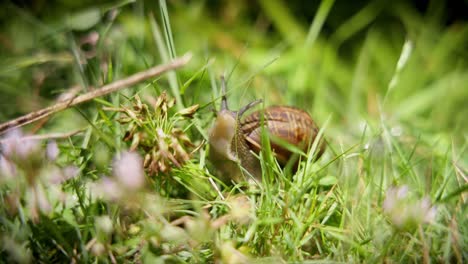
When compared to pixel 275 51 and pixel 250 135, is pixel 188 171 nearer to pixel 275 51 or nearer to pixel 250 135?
pixel 250 135

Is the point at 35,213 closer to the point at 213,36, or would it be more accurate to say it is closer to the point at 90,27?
the point at 90,27

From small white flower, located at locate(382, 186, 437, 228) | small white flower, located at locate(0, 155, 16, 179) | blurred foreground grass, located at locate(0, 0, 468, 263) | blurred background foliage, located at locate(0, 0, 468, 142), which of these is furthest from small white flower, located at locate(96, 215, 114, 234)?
small white flower, located at locate(382, 186, 437, 228)

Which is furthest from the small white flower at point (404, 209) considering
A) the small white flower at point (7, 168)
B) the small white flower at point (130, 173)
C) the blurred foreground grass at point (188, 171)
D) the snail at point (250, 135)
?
the small white flower at point (7, 168)

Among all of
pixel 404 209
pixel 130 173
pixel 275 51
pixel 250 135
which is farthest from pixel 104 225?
pixel 275 51

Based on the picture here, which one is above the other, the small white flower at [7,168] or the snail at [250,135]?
the small white flower at [7,168]

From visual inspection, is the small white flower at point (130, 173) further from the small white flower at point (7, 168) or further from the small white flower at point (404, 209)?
the small white flower at point (404, 209)

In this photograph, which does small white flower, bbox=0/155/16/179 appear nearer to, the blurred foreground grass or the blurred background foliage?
the blurred foreground grass

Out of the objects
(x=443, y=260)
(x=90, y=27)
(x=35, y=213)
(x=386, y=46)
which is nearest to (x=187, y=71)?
(x=90, y=27)
